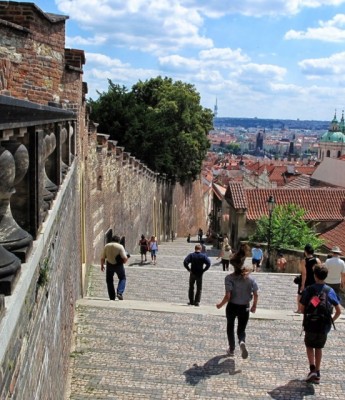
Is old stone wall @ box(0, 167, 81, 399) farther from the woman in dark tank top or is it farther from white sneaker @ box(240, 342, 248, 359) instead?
the woman in dark tank top

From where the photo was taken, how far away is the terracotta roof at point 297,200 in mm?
30484

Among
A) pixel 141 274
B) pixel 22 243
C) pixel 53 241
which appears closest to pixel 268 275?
pixel 141 274

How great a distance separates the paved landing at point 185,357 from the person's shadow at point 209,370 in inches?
0.5

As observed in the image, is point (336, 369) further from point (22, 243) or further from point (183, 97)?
point (183, 97)

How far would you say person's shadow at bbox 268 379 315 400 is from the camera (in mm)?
6066

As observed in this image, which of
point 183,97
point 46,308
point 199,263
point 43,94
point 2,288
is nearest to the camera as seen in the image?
point 2,288

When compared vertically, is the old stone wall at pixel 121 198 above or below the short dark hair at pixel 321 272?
below

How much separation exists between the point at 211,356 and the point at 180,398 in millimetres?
1234

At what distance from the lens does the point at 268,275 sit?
14648 mm

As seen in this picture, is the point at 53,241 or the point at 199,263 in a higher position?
the point at 53,241

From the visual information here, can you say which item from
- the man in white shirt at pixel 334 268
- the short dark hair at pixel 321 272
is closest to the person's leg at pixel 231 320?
the short dark hair at pixel 321 272

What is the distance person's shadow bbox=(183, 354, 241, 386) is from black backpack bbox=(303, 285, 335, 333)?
115 cm

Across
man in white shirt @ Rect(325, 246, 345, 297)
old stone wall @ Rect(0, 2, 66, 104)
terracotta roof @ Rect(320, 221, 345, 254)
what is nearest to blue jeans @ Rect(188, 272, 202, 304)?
man in white shirt @ Rect(325, 246, 345, 297)

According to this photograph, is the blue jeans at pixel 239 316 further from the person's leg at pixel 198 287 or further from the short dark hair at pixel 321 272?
the person's leg at pixel 198 287
